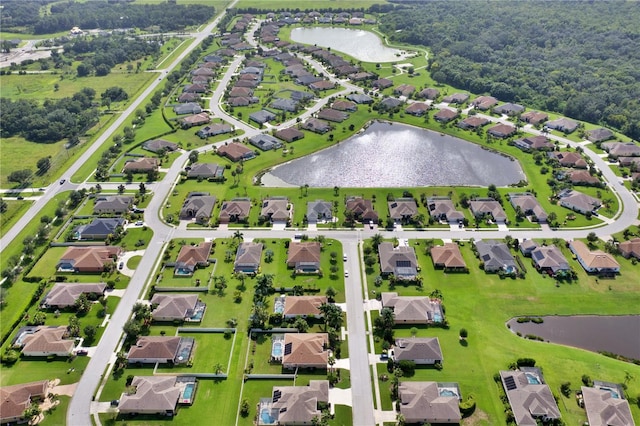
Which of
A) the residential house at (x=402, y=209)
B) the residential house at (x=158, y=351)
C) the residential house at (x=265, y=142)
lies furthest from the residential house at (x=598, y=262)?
the residential house at (x=265, y=142)

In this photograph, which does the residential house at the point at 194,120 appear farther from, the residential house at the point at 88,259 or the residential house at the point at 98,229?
the residential house at the point at 88,259

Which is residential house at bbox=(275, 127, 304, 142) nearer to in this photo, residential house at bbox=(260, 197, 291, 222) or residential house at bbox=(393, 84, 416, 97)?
residential house at bbox=(260, 197, 291, 222)

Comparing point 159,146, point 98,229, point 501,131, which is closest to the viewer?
point 98,229

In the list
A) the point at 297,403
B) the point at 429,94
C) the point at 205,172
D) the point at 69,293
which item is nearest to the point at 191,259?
the point at 69,293

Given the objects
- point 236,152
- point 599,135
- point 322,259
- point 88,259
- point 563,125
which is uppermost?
point 563,125

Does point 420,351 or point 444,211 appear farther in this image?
point 444,211

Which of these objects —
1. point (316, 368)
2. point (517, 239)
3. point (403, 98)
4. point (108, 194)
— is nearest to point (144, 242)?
point (108, 194)

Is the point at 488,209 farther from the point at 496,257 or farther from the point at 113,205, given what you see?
the point at 113,205

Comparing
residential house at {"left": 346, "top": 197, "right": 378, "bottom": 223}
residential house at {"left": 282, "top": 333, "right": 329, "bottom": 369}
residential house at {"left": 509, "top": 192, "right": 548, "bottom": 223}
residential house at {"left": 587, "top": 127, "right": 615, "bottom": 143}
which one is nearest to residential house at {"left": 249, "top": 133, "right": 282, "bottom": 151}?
residential house at {"left": 346, "top": 197, "right": 378, "bottom": 223}
